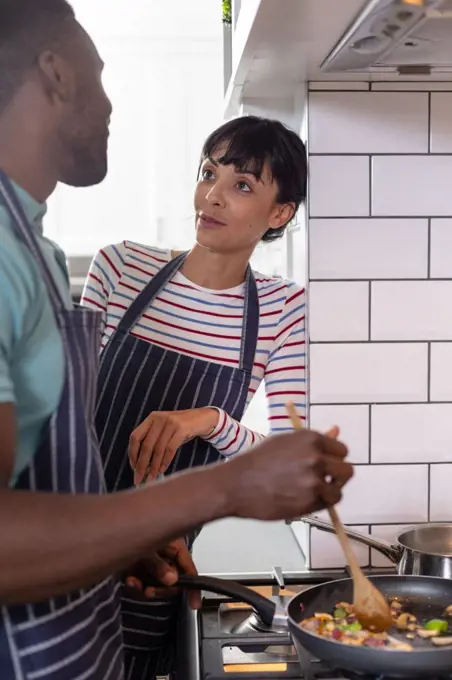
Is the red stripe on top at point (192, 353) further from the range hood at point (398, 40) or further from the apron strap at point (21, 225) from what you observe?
the apron strap at point (21, 225)

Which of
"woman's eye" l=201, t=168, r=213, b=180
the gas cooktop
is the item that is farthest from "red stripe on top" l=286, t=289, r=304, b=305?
the gas cooktop

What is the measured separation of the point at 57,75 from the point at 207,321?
1.95 ft

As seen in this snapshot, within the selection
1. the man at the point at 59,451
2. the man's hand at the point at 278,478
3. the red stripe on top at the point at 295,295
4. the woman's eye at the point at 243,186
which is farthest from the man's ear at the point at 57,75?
the red stripe on top at the point at 295,295

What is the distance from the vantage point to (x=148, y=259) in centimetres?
119

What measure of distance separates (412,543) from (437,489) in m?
0.21

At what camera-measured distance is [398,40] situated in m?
0.90

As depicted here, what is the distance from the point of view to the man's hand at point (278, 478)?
0.51m

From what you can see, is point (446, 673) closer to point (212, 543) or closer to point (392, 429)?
point (392, 429)

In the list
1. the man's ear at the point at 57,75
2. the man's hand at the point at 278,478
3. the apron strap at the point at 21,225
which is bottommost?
the man's hand at the point at 278,478

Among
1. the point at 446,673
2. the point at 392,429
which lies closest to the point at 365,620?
the point at 446,673

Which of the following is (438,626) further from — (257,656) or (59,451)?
(59,451)

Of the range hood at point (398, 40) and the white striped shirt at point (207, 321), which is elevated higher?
the range hood at point (398, 40)

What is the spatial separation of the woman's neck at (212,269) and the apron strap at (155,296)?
0.02 metres

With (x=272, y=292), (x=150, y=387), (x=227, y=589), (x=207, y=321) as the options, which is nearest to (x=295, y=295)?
(x=272, y=292)
